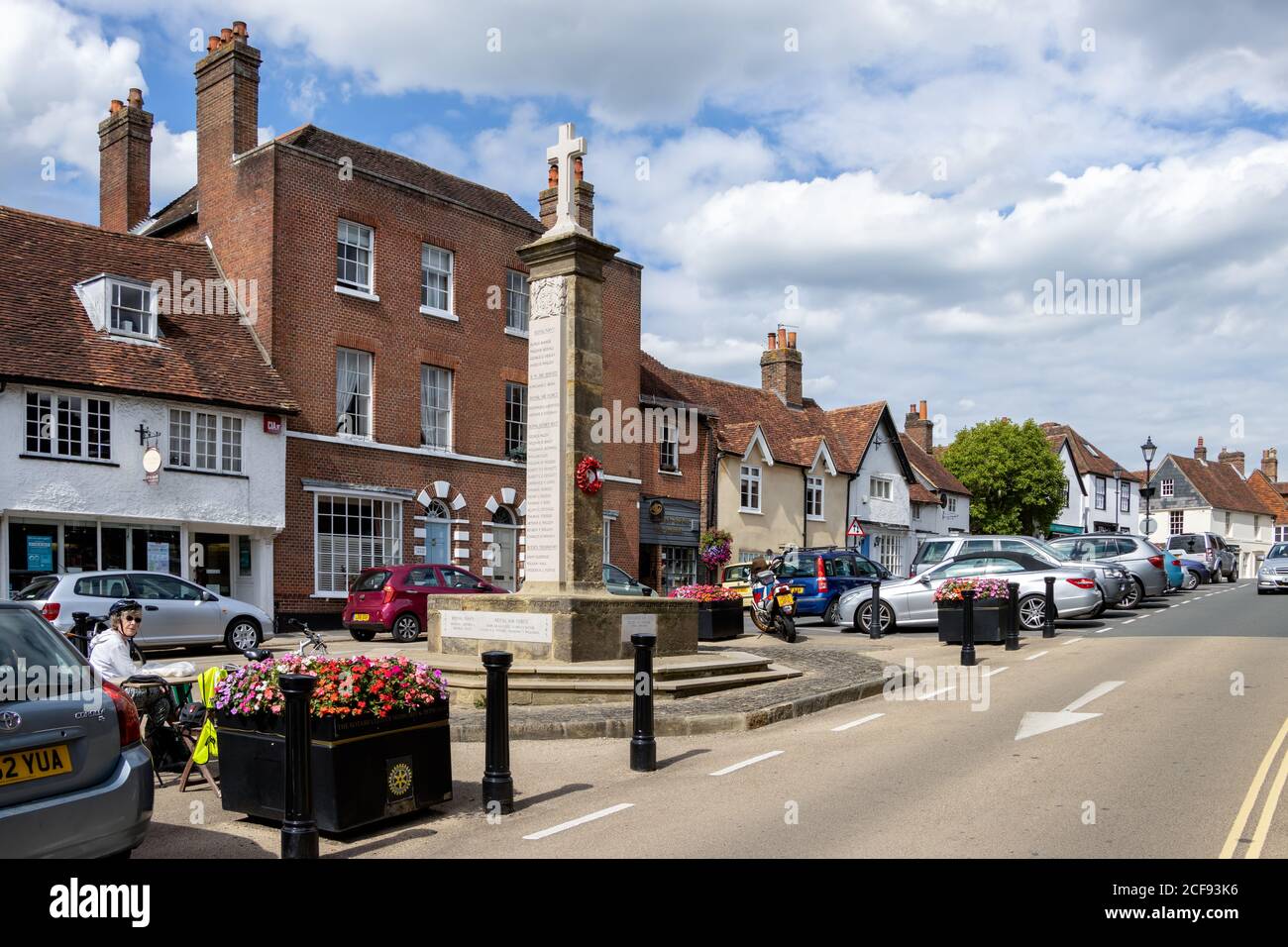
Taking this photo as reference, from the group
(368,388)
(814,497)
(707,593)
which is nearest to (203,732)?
→ (707,593)

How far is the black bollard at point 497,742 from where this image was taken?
754 cm

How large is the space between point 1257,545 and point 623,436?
219ft

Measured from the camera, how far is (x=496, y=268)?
29.6 meters

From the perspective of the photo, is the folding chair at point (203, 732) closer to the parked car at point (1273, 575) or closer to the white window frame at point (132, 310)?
the white window frame at point (132, 310)

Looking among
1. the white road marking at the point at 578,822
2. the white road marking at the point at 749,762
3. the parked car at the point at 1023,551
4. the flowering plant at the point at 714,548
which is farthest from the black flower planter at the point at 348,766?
the flowering plant at the point at 714,548

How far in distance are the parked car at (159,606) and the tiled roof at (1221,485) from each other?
73.5 m

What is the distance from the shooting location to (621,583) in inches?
917

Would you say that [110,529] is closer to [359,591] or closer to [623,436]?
[359,591]

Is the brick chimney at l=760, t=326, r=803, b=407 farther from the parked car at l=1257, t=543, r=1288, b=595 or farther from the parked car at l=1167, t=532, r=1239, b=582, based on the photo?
the parked car at l=1257, t=543, r=1288, b=595

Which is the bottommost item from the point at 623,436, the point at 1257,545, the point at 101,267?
the point at 1257,545

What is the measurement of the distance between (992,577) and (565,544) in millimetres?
10540

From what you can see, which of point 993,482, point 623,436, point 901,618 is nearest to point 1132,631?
point 901,618

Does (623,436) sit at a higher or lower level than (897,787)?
higher

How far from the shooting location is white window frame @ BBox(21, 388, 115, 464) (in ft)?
65.3
